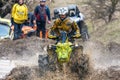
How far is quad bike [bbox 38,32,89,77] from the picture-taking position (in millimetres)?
10602

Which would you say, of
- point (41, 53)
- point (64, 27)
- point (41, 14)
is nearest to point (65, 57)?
point (64, 27)

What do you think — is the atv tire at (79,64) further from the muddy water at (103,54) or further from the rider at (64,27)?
the muddy water at (103,54)

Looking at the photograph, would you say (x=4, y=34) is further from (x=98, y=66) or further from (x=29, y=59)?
(x=98, y=66)

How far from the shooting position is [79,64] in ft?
35.7

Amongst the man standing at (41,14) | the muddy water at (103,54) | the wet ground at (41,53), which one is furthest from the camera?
the man standing at (41,14)

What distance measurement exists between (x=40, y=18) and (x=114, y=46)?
9.28ft

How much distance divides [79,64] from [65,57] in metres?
0.55

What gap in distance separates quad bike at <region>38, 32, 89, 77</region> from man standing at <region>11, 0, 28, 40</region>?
461 centimetres

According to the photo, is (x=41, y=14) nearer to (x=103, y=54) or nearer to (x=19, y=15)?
(x=19, y=15)

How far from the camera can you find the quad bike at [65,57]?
10.6m

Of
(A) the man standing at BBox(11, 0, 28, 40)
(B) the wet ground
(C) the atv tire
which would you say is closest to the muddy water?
(B) the wet ground

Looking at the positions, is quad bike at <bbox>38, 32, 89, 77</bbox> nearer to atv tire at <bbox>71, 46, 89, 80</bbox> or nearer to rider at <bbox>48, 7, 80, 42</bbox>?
atv tire at <bbox>71, 46, 89, 80</bbox>

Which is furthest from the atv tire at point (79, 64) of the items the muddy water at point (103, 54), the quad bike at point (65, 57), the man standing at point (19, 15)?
the man standing at point (19, 15)

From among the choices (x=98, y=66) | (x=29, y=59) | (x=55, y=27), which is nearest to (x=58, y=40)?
(x=55, y=27)
